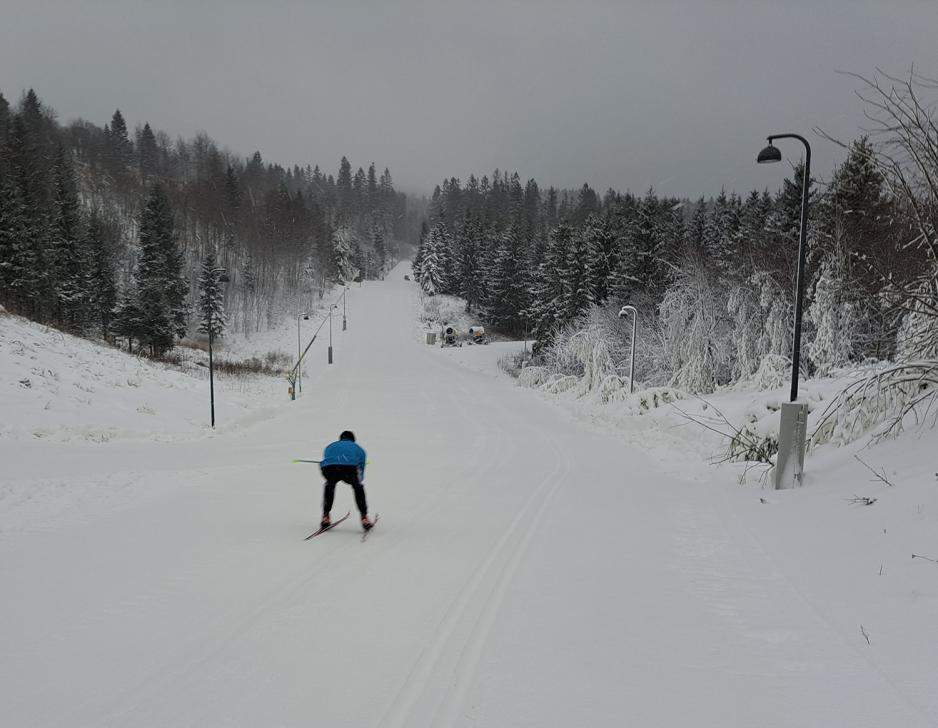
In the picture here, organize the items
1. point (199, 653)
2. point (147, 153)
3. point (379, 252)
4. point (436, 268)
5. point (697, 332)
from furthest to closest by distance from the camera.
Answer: point (379, 252), point (147, 153), point (436, 268), point (697, 332), point (199, 653)

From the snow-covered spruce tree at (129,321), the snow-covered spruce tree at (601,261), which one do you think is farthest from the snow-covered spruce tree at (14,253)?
the snow-covered spruce tree at (601,261)

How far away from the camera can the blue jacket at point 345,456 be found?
24.3 feet

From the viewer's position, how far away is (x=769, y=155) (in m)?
10.2

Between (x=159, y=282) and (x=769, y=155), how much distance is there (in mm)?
47291

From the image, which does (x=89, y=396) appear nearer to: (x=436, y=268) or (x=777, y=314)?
(x=777, y=314)

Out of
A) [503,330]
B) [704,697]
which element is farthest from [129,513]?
[503,330]

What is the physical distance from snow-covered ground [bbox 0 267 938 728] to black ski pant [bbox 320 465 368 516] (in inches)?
19.2

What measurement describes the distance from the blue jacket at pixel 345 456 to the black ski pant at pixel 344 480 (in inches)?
2.3

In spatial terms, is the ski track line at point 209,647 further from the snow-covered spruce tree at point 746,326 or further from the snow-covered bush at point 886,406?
the snow-covered spruce tree at point 746,326

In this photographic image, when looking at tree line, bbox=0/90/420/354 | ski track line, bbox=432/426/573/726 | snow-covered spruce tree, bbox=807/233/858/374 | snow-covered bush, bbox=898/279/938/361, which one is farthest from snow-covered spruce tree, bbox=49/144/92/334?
snow-covered bush, bbox=898/279/938/361

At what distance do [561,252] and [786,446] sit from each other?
44700mm

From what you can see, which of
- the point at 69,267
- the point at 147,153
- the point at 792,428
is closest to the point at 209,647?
the point at 792,428

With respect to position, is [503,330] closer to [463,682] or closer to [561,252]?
[561,252]

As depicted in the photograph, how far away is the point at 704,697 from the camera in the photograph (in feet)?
12.3
